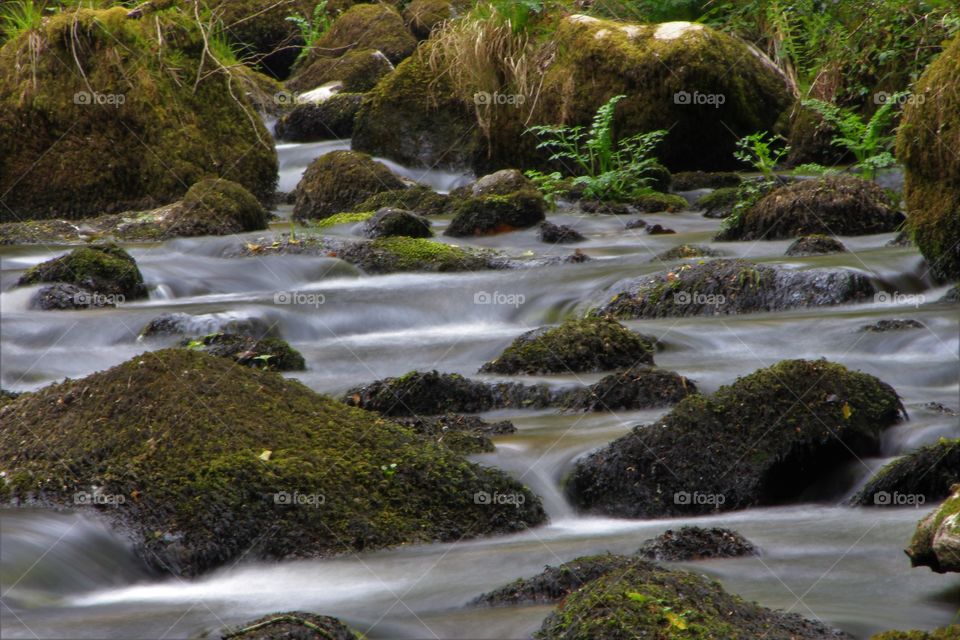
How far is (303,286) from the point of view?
32.5ft

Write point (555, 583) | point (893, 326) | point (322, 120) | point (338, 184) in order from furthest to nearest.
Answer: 1. point (322, 120)
2. point (338, 184)
3. point (893, 326)
4. point (555, 583)

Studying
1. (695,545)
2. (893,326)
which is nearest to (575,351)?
(893,326)

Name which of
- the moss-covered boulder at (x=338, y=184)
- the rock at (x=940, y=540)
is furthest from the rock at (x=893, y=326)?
the moss-covered boulder at (x=338, y=184)

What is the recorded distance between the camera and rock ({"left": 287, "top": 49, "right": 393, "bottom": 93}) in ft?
63.9

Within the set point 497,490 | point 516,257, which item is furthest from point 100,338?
point 497,490

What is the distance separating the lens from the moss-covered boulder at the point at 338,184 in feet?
43.8

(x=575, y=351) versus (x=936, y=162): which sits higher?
(x=936, y=162)

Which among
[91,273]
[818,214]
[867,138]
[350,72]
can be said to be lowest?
[91,273]

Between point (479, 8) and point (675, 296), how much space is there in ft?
28.0

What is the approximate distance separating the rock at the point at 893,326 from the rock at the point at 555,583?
4.23 metres

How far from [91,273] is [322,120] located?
889 cm

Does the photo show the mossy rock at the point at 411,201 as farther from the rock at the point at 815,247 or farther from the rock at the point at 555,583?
the rock at the point at 555,583

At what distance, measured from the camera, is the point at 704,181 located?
13.8m

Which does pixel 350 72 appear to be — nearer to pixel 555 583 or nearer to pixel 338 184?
pixel 338 184
